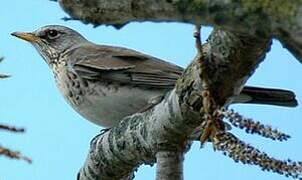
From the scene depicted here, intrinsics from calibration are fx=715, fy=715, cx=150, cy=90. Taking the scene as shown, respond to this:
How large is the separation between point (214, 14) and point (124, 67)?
426cm

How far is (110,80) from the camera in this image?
5.29 m

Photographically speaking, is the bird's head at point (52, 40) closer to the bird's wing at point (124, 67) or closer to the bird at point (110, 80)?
the bird at point (110, 80)

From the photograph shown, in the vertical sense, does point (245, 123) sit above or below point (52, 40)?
below

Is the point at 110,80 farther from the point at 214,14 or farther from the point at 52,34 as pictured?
the point at 214,14

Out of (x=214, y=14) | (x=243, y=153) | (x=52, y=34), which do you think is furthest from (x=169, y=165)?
(x=52, y=34)

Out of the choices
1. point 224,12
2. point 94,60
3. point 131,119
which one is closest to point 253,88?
point 131,119

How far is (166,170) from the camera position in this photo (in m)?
3.03

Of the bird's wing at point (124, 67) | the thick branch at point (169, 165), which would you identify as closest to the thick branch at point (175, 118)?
the thick branch at point (169, 165)

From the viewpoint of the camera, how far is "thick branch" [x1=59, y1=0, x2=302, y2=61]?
1111mm

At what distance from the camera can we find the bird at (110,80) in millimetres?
4984

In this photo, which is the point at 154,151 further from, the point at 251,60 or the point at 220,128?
the point at 220,128

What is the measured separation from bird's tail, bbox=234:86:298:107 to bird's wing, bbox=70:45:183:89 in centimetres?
75

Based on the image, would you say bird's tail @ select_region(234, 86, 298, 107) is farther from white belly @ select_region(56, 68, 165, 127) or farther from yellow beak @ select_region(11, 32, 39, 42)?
yellow beak @ select_region(11, 32, 39, 42)

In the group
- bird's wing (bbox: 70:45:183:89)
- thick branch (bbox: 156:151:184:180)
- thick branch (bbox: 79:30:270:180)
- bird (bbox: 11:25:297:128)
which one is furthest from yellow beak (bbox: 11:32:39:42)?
thick branch (bbox: 156:151:184:180)
